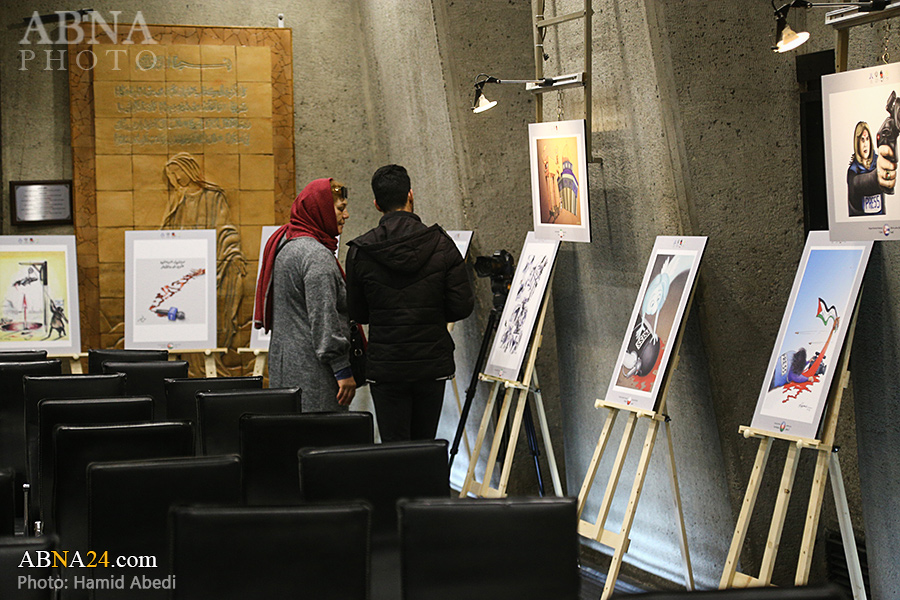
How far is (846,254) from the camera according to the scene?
3262 mm

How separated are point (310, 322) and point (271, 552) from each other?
2070 millimetres

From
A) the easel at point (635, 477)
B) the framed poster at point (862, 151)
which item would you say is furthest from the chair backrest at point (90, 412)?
the framed poster at point (862, 151)

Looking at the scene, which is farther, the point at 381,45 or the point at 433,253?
the point at 381,45

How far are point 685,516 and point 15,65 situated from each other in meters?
5.95

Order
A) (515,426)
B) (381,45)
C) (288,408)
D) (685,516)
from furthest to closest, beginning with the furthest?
1. (381,45)
2. (515,426)
3. (685,516)
4. (288,408)

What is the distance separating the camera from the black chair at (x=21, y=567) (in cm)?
195

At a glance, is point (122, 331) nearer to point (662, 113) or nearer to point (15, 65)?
point (15, 65)

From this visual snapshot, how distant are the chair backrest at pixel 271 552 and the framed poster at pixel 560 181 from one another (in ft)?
8.47

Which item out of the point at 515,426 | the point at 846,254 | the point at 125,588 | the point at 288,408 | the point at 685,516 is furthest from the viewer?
the point at 515,426

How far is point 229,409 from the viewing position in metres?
3.63

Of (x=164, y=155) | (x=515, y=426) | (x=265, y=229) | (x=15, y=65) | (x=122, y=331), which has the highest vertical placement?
(x=15, y=65)

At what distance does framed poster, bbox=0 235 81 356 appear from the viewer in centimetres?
641

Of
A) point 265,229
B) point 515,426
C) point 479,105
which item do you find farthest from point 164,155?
point 515,426

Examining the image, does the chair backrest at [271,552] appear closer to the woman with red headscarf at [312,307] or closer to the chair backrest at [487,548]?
the chair backrest at [487,548]
